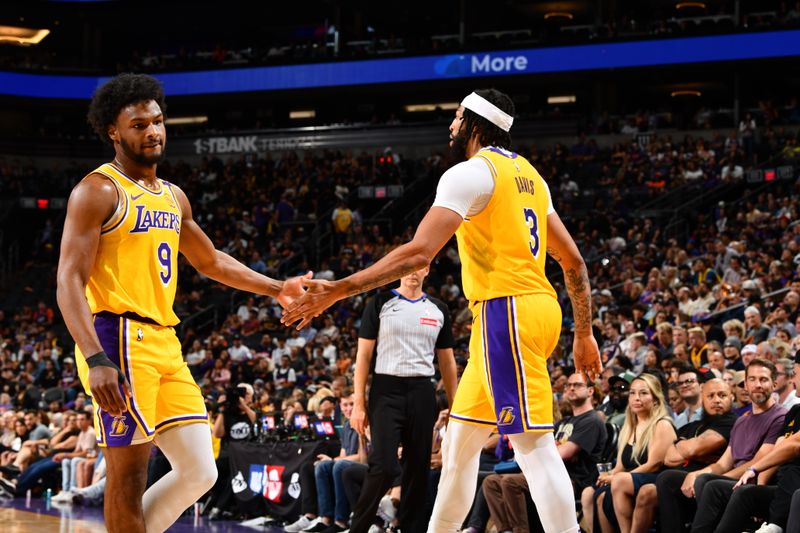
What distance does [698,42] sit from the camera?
94.5 ft

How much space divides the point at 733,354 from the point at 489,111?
7350 millimetres

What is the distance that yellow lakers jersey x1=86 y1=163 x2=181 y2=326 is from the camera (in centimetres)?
454

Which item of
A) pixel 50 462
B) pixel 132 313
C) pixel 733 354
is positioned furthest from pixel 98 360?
pixel 50 462

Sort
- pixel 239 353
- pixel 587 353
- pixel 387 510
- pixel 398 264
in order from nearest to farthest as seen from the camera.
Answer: pixel 398 264 → pixel 587 353 → pixel 387 510 → pixel 239 353

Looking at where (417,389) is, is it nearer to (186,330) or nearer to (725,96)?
(186,330)

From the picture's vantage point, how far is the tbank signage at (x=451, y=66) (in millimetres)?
28359

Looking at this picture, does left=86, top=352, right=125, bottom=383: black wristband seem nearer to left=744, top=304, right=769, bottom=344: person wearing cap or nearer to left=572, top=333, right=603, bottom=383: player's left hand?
left=572, top=333, right=603, bottom=383: player's left hand

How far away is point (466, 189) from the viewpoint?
15.2 ft

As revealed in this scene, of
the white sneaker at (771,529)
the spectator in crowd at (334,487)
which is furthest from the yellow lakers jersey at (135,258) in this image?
the spectator in crowd at (334,487)

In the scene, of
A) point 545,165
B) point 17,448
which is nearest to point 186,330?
point 17,448

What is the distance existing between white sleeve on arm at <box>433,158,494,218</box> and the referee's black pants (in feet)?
10.2

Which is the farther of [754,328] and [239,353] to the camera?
[239,353]

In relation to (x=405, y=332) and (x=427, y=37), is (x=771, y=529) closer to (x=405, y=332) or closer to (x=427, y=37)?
(x=405, y=332)

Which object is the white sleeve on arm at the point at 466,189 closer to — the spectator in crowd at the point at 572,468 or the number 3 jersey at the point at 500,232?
the number 3 jersey at the point at 500,232
